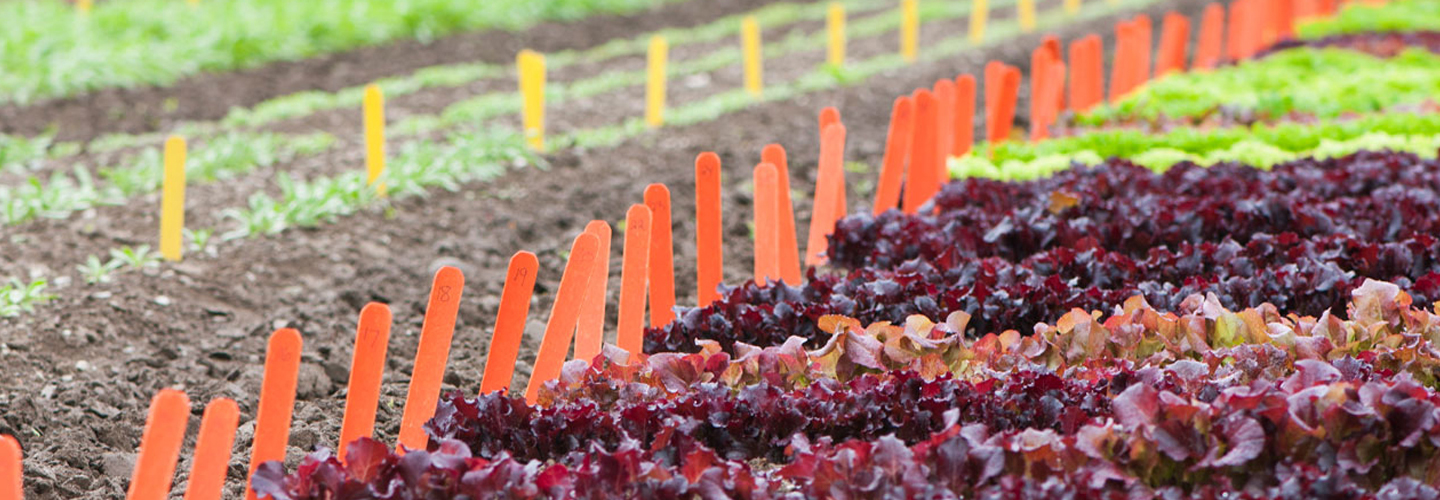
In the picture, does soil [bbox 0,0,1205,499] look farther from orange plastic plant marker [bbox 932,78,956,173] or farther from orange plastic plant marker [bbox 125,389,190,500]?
orange plastic plant marker [bbox 125,389,190,500]

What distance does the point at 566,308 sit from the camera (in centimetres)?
392

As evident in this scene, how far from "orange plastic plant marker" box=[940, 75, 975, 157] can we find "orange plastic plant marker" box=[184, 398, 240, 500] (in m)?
4.82

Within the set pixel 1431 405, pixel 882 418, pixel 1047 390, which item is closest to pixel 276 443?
pixel 882 418

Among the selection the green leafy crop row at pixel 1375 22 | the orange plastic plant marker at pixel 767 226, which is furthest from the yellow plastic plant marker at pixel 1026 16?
the orange plastic plant marker at pixel 767 226

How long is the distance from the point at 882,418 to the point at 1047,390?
0.42m

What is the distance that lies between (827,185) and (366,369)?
2.59 m

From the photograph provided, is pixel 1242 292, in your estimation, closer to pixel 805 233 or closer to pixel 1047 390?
pixel 1047 390

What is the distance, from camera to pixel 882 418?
3.58m

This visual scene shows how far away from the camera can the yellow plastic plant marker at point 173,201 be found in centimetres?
639

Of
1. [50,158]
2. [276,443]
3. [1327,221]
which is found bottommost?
[276,443]

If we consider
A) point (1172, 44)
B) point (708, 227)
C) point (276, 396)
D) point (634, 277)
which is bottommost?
point (276, 396)

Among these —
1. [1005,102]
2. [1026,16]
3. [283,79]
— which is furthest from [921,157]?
[1026,16]

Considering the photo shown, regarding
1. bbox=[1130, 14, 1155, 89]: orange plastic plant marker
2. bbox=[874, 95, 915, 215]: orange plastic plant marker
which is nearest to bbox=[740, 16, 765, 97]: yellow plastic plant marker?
bbox=[1130, 14, 1155, 89]: orange plastic plant marker

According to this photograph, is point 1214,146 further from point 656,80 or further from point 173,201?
point 173,201
